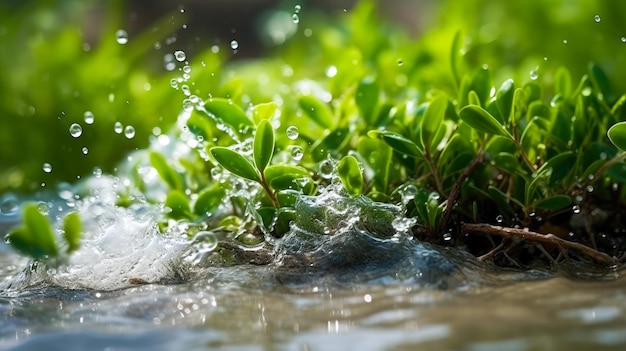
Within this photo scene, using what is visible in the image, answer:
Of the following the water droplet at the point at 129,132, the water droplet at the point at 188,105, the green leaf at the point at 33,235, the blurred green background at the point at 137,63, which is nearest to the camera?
the green leaf at the point at 33,235

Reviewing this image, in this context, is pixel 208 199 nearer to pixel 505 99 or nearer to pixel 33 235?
pixel 33 235

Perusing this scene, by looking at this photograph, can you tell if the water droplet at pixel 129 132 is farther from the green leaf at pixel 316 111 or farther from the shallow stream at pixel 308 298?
the green leaf at pixel 316 111

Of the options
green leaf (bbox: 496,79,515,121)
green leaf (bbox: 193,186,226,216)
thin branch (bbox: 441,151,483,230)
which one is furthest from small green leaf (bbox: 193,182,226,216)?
green leaf (bbox: 496,79,515,121)

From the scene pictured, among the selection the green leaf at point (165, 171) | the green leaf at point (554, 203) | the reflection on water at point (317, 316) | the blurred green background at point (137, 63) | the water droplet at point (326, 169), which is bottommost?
the reflection on water at point (317, 316)

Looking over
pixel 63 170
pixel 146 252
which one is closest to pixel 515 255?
pixel 146 252

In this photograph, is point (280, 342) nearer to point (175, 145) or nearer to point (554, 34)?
point (175, 145)

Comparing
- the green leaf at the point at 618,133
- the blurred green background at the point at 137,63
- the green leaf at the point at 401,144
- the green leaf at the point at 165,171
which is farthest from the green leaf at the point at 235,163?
the blurred green background at the point at 137,63
